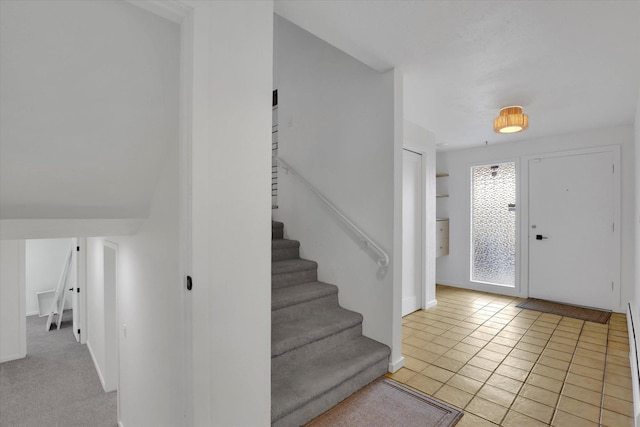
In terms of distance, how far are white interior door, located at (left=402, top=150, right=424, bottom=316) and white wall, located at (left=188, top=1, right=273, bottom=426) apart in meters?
2.61

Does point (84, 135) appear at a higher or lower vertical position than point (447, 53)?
lower

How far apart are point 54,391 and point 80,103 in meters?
3.30

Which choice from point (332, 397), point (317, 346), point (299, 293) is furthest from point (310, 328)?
point (332, 397)

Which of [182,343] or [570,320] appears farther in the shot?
[570,320]

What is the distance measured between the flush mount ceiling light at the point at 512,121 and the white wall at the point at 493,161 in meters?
1.87

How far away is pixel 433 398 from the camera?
2.06 meters

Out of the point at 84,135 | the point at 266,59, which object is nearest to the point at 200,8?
the point at 266,59

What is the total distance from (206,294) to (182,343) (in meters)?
0.25

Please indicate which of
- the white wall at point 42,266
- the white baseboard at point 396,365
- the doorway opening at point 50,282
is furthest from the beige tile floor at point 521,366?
the white wall at point 42,266

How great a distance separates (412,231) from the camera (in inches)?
153

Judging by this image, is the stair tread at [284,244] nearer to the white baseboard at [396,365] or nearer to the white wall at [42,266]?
the white baseboard at [396,365]

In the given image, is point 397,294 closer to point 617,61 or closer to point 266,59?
point 266,59

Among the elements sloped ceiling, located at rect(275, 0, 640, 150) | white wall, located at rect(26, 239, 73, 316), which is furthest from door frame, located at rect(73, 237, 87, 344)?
sloped ceiling, located at rect(275, 0, 640, 150)

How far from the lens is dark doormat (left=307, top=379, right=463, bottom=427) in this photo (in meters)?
1.82
